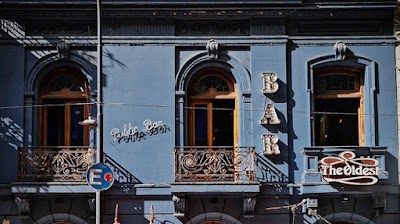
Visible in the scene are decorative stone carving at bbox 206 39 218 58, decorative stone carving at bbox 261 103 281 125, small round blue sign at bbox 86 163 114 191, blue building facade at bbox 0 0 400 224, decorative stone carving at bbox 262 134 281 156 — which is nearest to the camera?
small round blue sign at bbox 86 163 114 191

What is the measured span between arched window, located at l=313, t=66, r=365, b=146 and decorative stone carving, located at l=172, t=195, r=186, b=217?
13.8ft

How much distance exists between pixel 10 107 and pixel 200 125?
17.0ft

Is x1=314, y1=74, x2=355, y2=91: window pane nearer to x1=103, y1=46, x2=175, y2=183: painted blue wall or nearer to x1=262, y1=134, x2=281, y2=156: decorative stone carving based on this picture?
x1=262, y1=134, x2=281, y2=156: decorative stone carving

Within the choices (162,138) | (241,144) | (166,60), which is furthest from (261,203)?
(166,60)

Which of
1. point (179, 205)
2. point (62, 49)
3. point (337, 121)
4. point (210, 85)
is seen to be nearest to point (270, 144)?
point (337, 121)

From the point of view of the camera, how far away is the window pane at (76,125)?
23.5 meters

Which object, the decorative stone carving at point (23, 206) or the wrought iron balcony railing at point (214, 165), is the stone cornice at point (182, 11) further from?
the decorative stone carving at point (23, 206)

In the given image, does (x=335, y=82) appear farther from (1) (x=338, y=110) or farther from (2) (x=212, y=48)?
(2) (x=212, y=48)

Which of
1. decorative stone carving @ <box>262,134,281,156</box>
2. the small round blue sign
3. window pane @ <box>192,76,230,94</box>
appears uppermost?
window pane @ <box>192,76,230,94</box>

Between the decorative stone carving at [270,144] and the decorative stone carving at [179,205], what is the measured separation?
101 inches

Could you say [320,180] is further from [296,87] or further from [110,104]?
[110,104]

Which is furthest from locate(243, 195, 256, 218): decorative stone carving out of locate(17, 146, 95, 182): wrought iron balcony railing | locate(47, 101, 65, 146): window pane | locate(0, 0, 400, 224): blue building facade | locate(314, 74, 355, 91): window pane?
locate(47, 101, 65, 146): window pane

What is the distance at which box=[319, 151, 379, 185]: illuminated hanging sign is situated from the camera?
22.2m

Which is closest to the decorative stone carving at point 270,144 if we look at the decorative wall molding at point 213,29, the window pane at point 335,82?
the window pane at point 335,82
